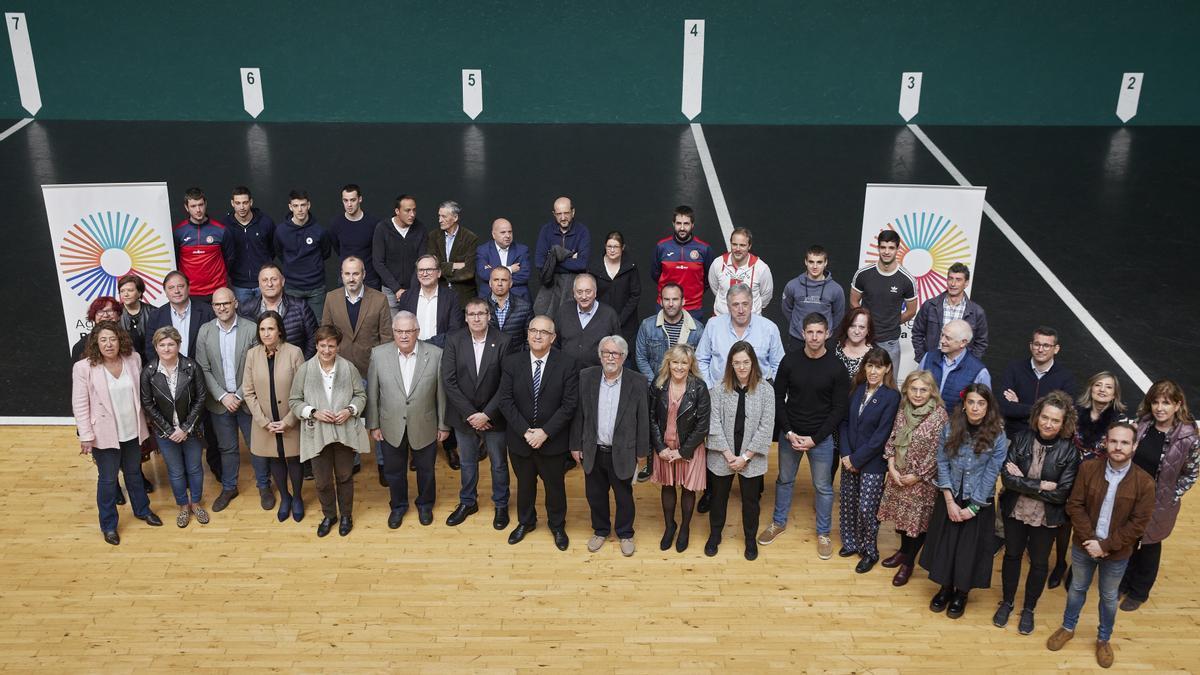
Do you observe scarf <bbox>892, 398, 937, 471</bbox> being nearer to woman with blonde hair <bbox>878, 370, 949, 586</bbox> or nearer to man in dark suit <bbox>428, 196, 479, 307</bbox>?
woman with blonde hair <bbox>878, 370, 949, 586</bbox>

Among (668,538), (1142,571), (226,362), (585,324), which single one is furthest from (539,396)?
(1142,571)

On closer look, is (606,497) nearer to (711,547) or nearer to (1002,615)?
(711,547)

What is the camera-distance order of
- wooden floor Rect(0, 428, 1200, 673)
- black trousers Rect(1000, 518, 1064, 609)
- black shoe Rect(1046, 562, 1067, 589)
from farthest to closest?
black shoe Rect(1046, 562, 1067, 589), black trousers Rect(1000, 518, 1064, 609), wooden floor Rect(0, 428, 1200, 673)

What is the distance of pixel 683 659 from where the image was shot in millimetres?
5863

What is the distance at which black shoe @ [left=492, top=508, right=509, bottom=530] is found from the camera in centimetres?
713

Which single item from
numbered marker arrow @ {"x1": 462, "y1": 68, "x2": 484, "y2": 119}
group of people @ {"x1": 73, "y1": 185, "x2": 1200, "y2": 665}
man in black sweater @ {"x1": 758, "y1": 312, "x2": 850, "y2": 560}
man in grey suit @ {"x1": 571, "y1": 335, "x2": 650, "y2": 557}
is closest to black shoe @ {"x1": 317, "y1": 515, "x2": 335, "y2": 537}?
group of people @ {"x1": 73, "y1": 185, "x2": 1200, "y2": 665}

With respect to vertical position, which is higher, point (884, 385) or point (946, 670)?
point (884, 385)

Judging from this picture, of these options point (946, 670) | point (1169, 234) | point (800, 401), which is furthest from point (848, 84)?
point (946, 670)

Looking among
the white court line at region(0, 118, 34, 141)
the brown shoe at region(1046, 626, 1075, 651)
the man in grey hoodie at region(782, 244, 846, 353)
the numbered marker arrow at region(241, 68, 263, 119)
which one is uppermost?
the numbered marker arrow at region(241, 68, 263, 119)

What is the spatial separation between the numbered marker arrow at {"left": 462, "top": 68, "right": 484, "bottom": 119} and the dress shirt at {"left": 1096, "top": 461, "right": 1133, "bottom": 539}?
1146 centimetres

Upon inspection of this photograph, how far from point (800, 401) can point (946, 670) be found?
68.1 inches

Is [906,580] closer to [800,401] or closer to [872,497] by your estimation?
[872,497]

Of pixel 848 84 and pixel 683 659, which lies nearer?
pixel 683 659

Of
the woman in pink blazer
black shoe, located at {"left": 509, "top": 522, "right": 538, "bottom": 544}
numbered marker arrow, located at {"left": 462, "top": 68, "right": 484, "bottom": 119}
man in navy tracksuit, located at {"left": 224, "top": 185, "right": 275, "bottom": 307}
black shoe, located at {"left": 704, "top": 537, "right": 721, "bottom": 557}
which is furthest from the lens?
numbered marker arrow, located at {"left": 462, "top": 68, "right": 484, "bottom": 119}
